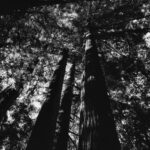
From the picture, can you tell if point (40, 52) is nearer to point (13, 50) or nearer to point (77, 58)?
point (13, 50)

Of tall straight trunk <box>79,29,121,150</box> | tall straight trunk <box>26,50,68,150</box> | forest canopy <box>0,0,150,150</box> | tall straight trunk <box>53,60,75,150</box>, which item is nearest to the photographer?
tall straight trunk <box>79,29,121,150</box>

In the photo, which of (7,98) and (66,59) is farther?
(66,59)

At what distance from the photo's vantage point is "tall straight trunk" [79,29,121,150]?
2158 millimetres

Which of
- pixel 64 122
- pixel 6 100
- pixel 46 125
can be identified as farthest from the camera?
pixel 6 100

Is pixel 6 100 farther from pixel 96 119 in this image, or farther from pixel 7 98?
pixel 96 119

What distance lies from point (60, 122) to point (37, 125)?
2273 millimetres

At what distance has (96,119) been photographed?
8.50 feet

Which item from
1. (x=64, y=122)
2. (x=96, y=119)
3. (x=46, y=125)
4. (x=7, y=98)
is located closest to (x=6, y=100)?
(x=7, y=98)

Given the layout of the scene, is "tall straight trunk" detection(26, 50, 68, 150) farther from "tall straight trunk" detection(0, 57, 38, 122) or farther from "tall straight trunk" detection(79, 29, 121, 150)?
"tall straight trunk" detection(0, 57, 38, 122)

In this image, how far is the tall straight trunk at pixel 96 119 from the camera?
2.16 metres

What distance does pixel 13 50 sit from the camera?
9.27 m

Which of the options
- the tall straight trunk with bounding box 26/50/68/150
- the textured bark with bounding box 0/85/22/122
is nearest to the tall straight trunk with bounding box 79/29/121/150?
the tall straight trunk with bounding box 26/50/68/150

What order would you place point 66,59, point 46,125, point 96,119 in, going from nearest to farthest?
point 96,119, point 46,125, point 66,59

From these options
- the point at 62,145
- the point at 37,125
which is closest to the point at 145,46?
the point at 62,145
